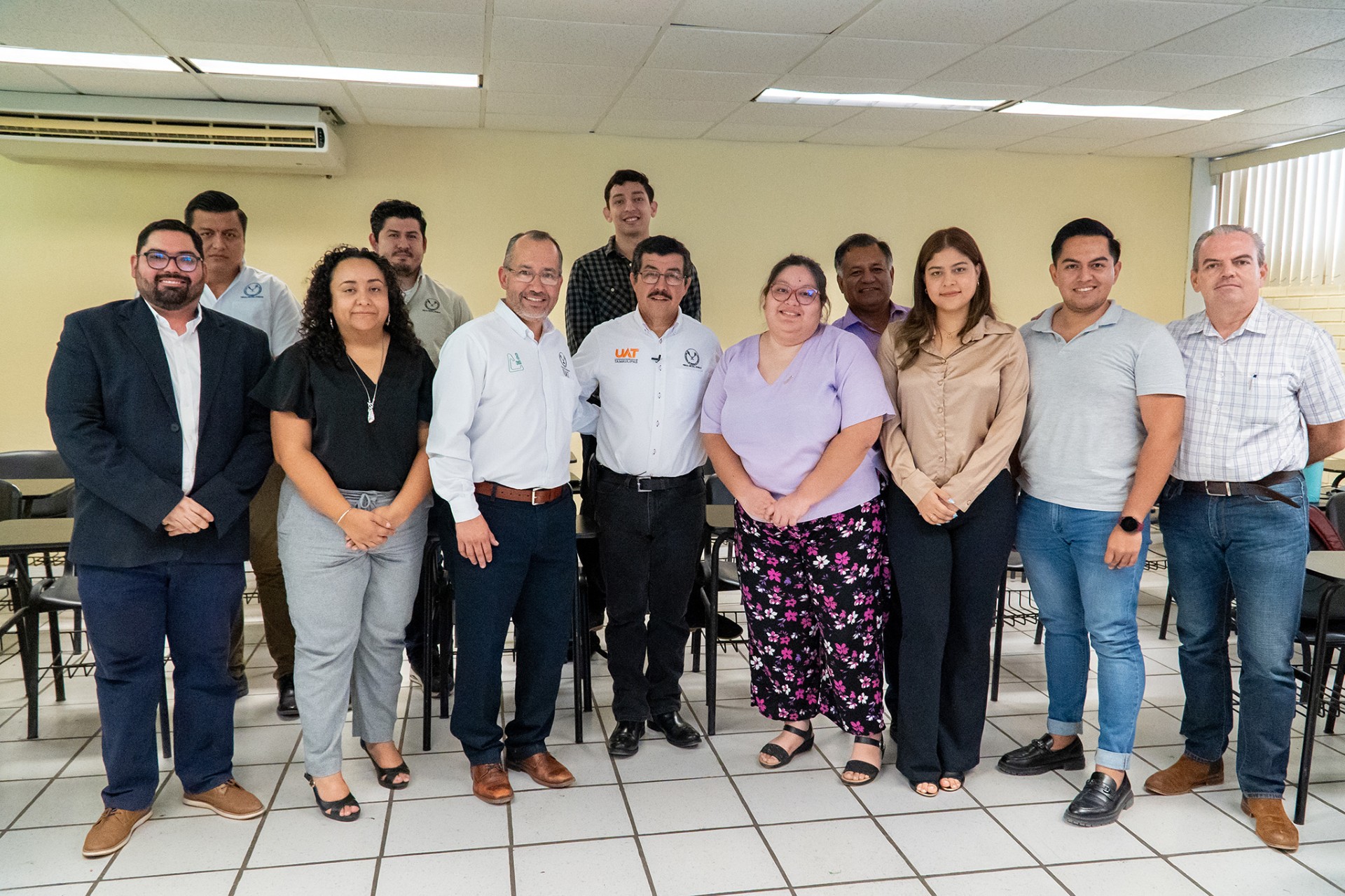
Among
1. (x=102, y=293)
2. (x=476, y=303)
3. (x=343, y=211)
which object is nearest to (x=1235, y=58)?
(x=476, y=303)

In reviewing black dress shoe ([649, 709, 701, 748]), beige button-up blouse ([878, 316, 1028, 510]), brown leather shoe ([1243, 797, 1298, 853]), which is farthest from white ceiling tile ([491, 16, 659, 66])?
brown leather shoe ([1243, 797, 1298, 853])

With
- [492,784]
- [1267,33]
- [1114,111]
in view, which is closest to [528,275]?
[492,784]

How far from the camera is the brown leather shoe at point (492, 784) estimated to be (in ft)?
9.20

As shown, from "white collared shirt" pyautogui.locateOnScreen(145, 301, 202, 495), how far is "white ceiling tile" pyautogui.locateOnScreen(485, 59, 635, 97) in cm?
291

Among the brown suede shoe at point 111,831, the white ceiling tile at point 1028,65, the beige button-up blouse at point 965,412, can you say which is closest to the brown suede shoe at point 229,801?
the brown suede shoe at point 111,831

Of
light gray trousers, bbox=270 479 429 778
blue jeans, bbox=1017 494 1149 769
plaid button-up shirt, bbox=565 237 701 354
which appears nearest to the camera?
light gray trousers, bbox=270 479 429 778

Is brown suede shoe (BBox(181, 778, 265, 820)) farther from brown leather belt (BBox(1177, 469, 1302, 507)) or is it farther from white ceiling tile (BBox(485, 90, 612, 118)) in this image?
white ceiling tile (BBox(485, 90, 612, 118))

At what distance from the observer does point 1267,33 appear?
439 cm

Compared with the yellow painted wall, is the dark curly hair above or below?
below

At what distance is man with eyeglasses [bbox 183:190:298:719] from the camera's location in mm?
3354

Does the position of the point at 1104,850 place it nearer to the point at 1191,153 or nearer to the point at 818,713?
the point at 818,713

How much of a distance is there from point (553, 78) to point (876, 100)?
2.05 metres

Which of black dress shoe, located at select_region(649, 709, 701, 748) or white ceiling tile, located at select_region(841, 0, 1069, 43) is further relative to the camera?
white ceiling tile, located at select_region(841, 0, 1069, 43)

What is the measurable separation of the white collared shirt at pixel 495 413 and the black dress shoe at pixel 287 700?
1.40 metres
